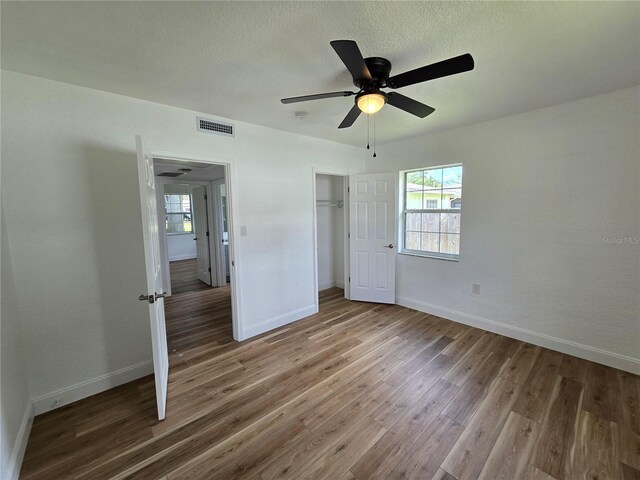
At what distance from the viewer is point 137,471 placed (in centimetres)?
164

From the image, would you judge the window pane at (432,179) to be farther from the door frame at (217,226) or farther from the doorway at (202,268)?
the door frame at (217,226)

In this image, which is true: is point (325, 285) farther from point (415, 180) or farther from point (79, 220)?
point (79, 220)

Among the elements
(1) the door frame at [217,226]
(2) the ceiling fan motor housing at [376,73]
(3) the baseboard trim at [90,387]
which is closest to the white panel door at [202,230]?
(1) the door frame at [217,226]

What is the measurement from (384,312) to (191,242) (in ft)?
23.6

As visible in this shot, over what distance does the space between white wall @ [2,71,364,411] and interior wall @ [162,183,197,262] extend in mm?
6266

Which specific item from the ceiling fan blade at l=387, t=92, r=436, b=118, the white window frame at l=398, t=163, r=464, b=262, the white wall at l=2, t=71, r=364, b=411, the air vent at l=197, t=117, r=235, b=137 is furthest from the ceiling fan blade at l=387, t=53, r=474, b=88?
the white window frame at l=398, t=163, r=464, b=262

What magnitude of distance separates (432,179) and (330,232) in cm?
204

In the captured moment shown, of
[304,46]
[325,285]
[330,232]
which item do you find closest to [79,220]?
[304,46]

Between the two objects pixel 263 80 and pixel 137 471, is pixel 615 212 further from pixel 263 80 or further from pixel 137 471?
pixel 137 471

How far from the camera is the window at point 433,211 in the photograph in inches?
146

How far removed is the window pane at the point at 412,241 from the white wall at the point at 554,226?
1.73 ft

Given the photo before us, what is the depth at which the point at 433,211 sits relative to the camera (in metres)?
3.93

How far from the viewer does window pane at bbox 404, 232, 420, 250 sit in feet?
13.8

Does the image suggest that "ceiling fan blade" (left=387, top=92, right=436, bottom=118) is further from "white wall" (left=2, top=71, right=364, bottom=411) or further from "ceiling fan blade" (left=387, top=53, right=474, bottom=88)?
"white wall" (left=2, top=71, right=364, bottom=411)
